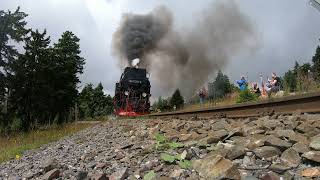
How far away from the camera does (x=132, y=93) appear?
103 feet

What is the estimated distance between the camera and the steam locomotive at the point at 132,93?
102 feet

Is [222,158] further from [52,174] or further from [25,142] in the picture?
[25,142]

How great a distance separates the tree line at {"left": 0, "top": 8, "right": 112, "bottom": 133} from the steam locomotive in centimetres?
348

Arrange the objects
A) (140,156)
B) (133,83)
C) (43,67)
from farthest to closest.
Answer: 1. (43,67)
2. (133,83)
3. (140,156)

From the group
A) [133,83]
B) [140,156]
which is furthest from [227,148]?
[133,83]

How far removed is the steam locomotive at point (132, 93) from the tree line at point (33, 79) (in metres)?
3.48

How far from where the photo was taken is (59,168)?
6172mm

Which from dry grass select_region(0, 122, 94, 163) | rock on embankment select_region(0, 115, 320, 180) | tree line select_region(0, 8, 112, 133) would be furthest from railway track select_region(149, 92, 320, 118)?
tree line select_region(0, 8, 112, 133)

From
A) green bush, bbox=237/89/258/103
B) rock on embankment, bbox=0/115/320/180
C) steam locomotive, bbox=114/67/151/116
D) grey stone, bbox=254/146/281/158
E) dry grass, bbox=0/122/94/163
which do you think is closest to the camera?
rock on embankment, bbox=0/115/320/180

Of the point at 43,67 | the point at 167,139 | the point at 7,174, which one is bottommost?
the point at 7,174

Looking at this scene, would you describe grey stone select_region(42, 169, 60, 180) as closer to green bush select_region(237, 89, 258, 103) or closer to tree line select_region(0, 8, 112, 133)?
green bush select_region(237, 89, 258, 103)

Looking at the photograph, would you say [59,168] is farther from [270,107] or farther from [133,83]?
[133,83]

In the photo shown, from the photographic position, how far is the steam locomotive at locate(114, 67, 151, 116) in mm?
30953

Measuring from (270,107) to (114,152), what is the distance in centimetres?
330
